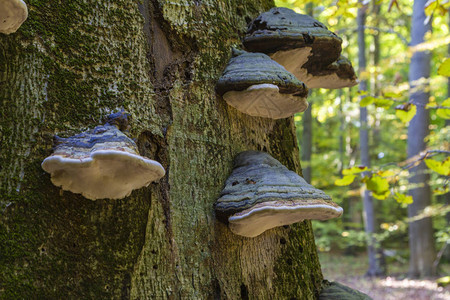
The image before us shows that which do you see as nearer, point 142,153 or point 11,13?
point 11,13

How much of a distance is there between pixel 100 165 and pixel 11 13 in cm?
53

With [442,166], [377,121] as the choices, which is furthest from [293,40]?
[377,121]

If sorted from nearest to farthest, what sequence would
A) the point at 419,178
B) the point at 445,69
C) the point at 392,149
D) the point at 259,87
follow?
the point at 259,87, the point at 445,69, the point at 419,178, the point at 392,149

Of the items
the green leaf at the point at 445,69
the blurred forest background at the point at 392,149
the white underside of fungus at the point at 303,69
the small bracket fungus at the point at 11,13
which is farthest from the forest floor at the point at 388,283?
the small bracket fungus at the point at 11,13

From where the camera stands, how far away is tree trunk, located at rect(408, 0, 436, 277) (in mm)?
10859

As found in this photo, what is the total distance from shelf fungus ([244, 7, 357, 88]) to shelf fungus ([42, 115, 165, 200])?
1041 millimetres

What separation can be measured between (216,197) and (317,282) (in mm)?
848

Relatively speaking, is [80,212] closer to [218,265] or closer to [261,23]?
[218,265]

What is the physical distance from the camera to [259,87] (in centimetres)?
180

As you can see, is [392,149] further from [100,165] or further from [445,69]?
[100,165]

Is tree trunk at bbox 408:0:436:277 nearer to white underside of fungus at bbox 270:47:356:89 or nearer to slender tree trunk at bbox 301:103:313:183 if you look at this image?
slender tree trunk at bbox 301:103:313:183

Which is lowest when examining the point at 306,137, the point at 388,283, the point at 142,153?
the point at 388,283

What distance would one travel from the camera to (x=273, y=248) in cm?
192

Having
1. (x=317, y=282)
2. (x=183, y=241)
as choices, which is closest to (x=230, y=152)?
(x=183, y=241)
